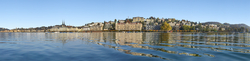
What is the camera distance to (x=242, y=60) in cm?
1235

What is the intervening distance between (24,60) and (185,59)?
37.3ft

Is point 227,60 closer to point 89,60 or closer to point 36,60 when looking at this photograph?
point 89,60

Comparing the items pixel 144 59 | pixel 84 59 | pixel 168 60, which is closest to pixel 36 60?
pixel 84 59

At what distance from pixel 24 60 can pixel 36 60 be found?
2.93 ft

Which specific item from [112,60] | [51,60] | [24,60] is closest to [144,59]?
[112,60]

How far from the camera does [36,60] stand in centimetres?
1257

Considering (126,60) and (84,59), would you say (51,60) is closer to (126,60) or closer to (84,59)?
(84,59)

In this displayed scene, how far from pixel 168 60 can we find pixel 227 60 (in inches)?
161

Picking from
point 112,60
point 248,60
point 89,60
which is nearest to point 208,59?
point 248,60

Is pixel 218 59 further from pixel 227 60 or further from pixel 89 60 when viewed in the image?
pixel 89 60

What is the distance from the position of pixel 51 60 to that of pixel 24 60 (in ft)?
6.37

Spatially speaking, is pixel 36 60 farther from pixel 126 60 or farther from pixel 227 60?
pixel 227 60

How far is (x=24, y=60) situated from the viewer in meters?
12.7

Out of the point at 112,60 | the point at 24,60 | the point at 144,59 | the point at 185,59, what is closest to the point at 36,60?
the point at 24,60
